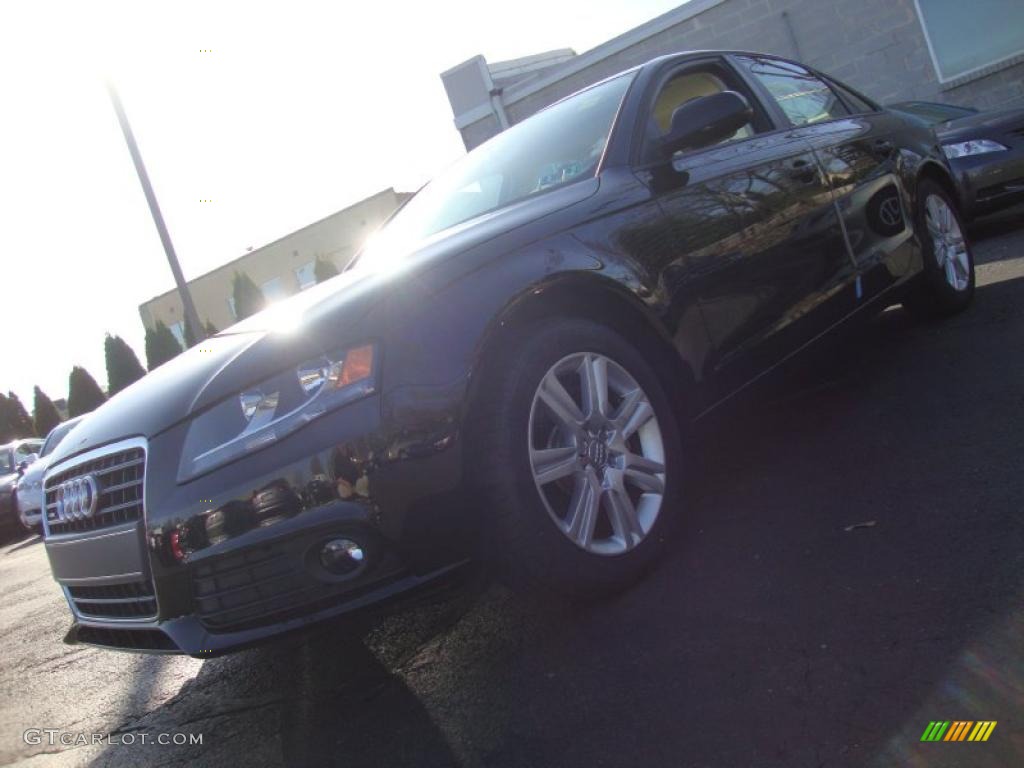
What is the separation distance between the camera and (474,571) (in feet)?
7.41

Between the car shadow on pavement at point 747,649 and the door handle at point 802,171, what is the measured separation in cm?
94

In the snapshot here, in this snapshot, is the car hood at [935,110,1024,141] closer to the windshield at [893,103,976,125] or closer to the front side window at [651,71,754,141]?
the windshield at [893,103,976,125]

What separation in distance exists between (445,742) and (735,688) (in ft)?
2.35

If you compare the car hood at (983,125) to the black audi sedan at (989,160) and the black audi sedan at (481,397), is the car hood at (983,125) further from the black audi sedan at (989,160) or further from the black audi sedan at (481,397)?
the black audi sedan at (481,397)

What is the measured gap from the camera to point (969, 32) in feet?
42.9

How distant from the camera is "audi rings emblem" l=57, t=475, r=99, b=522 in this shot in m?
2.52

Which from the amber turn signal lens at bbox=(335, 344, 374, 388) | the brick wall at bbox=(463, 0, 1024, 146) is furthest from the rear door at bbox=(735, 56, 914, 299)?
the brick wall at bbox=(463, 0, 1024, 146)

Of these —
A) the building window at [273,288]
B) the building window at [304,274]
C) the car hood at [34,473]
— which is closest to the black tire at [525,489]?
the car hood at [34,473]

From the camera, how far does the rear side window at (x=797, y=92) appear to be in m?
4.07

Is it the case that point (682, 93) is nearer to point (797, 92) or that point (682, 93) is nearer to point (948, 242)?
point (797, 92)

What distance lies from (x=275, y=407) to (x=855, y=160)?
319 cm

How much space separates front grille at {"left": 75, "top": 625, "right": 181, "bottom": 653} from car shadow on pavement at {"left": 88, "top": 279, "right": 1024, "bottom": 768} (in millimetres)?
357

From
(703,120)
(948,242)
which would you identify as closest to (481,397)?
(703,120)

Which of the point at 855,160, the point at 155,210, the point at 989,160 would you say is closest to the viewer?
the point at 855,160
